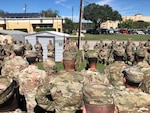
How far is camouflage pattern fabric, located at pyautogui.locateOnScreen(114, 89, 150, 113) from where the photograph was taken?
154 inches

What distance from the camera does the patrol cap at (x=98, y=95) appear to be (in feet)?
9.68

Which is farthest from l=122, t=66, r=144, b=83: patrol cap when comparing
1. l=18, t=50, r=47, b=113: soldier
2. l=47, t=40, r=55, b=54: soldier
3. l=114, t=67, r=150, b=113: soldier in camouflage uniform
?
l=47, t=40, r=55, b=54: soldier

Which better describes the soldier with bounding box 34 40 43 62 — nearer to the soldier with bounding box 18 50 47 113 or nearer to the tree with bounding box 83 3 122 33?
the soldier with bounding box 18 50 47 113

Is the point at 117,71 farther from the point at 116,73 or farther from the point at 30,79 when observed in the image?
the point at 30,79

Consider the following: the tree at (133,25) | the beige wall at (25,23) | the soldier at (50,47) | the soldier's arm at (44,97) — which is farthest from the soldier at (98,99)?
the tree at (133,25)

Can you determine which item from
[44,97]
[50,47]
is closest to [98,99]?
[44,97]

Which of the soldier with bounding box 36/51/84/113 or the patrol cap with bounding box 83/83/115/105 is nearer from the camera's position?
the patrol cap with bounding box 83/83/115/105

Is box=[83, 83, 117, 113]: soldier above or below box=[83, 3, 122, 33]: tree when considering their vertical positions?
below

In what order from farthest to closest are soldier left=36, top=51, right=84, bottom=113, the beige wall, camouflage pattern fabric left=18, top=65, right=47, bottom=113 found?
the beige wall, camouflage pattern fabric left=18, top=65, right=47, bottom=113, soldier left=36, top=51, right=84, bottom=113

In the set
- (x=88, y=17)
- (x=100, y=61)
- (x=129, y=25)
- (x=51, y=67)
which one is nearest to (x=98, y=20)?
(x=88, y=17)

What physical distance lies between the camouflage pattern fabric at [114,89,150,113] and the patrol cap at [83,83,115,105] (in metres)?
0.88

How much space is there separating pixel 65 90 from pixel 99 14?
270 ft

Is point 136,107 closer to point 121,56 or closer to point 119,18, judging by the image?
point 121,56

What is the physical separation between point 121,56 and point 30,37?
13.5 meters
